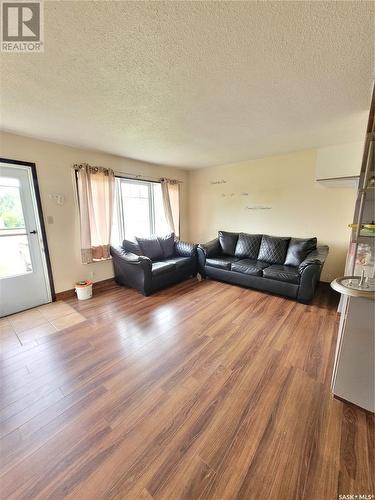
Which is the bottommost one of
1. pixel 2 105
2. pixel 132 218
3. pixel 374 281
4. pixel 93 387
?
pixel 93 387

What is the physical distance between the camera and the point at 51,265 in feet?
9.89

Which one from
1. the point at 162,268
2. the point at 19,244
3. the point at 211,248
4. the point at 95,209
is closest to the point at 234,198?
the point at 211,248

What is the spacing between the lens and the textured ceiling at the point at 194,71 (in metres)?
1.02

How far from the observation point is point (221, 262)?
3680 mm

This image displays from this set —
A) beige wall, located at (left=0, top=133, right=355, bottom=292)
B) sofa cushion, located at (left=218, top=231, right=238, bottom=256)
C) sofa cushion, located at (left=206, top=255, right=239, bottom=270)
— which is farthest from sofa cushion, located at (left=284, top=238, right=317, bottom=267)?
sofa cushion, located at (left=218, top=231, right=238, bottom=256)

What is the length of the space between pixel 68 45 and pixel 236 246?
140 inches

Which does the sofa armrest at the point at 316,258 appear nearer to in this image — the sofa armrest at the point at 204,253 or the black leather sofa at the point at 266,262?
the black leather sofa at the point at 266,262

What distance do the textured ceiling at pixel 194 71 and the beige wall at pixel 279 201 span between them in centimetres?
100

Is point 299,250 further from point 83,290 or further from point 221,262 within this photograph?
point 83,290

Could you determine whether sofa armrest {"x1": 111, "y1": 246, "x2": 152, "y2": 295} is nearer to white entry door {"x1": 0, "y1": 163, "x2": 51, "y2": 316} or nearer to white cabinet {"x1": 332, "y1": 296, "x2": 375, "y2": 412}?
white entry door {"x1": 0, "y1": 163, "x2": 51, "y2": 316}

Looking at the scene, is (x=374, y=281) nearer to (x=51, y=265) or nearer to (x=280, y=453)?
(x=280, y=453)

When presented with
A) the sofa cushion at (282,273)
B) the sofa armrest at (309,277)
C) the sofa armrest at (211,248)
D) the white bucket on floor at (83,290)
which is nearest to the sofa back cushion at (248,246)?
the sofa armrest at (211,248)

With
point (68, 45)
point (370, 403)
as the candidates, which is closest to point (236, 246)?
point (370, 403)

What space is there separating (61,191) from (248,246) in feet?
11.0
